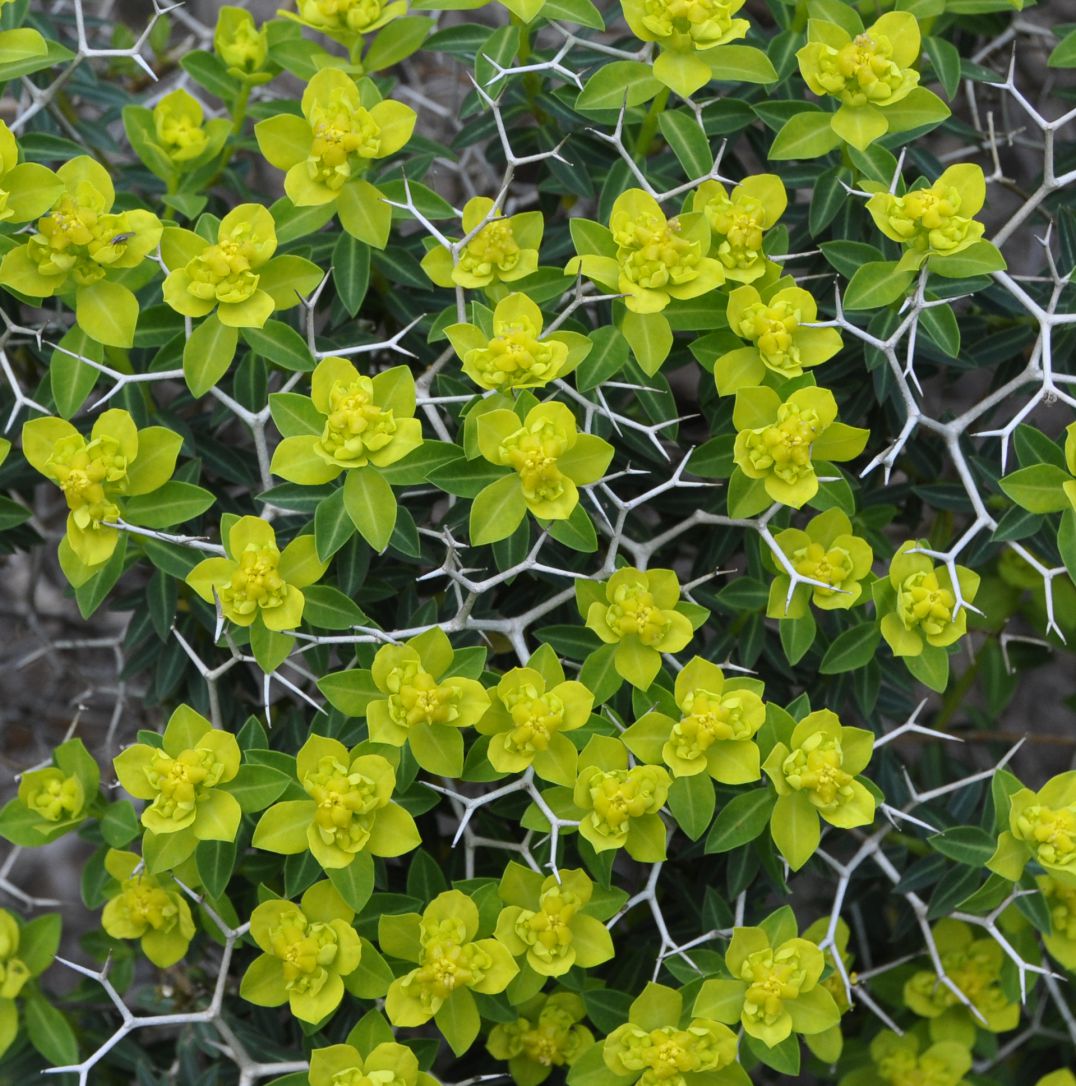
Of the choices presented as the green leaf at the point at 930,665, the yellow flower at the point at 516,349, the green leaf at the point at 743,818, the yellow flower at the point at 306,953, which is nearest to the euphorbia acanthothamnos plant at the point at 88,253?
the yellow flower at the point at 516,349

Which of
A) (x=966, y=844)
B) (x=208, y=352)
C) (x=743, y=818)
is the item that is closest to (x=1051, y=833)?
(x=966, y=844)

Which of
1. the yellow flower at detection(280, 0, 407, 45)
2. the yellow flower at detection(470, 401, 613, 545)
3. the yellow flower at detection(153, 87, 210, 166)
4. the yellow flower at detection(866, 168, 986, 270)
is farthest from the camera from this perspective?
the yellow flower at detection(153, 87, 210, 166)

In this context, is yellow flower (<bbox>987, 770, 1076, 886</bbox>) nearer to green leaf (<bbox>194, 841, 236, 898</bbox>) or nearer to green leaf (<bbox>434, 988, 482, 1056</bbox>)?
green leaf (<bbox>434, 988, 482, 1056</bbox>)

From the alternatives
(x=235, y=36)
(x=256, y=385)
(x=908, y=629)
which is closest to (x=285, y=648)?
(x=256, y=385)

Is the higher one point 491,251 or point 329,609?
point 491,251

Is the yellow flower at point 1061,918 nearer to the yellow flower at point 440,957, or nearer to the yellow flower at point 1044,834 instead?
the yellow flower at point 1044,834

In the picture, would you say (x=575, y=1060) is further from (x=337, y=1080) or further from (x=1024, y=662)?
(x=1024, y=662)

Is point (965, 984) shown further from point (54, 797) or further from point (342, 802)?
point (54, 797)

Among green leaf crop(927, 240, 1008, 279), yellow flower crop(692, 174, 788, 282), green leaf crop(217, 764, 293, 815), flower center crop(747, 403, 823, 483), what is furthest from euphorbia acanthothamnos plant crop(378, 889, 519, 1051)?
green leaf crop(927, 240, 1008, 279)
